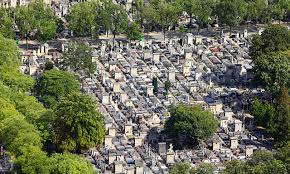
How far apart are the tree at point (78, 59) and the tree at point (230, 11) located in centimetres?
1779

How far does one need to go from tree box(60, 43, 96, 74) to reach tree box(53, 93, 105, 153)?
13.6m

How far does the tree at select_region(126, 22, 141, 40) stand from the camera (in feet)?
317

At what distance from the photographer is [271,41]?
88188 mm

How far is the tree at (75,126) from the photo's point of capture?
72062 mm

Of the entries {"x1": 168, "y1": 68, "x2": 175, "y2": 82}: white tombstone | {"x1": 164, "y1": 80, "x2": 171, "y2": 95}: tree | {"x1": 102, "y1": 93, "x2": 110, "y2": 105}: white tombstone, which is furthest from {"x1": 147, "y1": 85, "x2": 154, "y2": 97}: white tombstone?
{"x1": 102, "y1": 93, "x2": 110, "y2": 105}: white tombstone

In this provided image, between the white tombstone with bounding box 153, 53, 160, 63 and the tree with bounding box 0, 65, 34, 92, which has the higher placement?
the white tombstone with bounding box 153, 53, 160, 63

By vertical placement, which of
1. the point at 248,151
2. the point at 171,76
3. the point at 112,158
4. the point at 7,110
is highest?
the point at 171,76

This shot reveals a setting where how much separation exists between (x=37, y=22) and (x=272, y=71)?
82.2 ft

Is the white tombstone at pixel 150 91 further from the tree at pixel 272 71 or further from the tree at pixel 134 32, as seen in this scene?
the tree at pixel 134 32

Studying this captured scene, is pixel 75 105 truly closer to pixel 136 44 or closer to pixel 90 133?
pixel 90 133

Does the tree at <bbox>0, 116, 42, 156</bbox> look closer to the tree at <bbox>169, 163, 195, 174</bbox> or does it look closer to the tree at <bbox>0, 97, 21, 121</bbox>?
the tree at <bbox>0, 97, 21, 121</bbox>

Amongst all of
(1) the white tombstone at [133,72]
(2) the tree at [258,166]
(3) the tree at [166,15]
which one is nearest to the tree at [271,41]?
(1) the white tombstone at [133,72]

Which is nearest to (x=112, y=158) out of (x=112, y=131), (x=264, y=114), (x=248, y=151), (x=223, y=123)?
(x=112, y=131)

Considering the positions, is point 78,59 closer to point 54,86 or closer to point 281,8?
point 54,86
